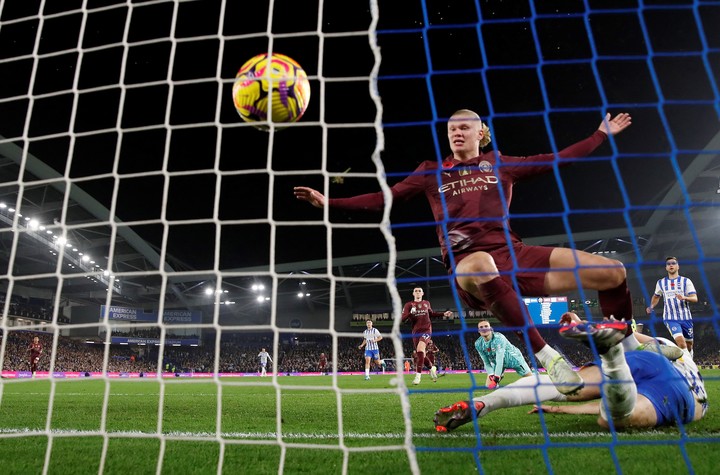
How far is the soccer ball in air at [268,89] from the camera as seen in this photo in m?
3.71

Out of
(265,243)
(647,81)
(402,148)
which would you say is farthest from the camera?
(265,243)

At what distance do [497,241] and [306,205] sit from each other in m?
21.7

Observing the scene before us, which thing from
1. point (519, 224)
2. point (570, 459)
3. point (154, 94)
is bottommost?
point (570, 459)

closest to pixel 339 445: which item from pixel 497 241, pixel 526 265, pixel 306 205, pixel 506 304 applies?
pixel 506 304

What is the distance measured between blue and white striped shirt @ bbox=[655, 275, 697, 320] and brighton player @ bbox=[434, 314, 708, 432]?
5.57m

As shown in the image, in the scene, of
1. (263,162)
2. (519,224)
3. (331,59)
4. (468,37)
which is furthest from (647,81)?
(263,162)

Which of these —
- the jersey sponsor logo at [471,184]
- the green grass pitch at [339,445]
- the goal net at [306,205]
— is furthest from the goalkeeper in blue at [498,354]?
the jersey sponsor logo at [471,184]

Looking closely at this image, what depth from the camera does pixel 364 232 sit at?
1135 inches

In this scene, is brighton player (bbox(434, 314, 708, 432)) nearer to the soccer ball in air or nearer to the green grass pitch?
the green grass pitch

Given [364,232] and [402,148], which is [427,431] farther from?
[364,232]

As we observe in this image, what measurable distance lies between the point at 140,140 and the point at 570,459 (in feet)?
70.7

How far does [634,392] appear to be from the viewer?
2895mm

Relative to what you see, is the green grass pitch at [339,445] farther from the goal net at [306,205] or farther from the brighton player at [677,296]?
the brighton player at [677,296]

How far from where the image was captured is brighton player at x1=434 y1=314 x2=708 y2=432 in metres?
2.80
